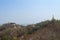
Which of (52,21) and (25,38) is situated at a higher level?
(52,21)

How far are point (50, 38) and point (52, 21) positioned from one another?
536cm

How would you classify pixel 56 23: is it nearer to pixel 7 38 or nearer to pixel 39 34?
pixel 39 34

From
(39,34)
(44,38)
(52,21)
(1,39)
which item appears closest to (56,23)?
(52,21)

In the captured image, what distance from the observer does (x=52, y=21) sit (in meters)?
22.3

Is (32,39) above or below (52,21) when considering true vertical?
below

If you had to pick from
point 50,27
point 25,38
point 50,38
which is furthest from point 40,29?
point 50,38

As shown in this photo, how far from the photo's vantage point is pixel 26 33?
69.8 ft

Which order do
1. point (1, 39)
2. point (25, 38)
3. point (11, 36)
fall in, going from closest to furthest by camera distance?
1. point (11, 36)
2. point (1, 39)
3. point (25, 38)

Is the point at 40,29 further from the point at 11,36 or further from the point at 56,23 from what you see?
the point at 11,36

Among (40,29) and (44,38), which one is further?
A: (40,29)

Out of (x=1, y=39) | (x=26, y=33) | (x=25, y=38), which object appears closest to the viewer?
A: (x=1, y=39)

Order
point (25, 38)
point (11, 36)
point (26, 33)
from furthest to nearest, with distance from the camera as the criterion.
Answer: point (26, 33), point (25, 38), point (11, 36)

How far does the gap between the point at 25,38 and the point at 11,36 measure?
2.55 meters

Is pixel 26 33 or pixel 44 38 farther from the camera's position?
pixel 26 33
